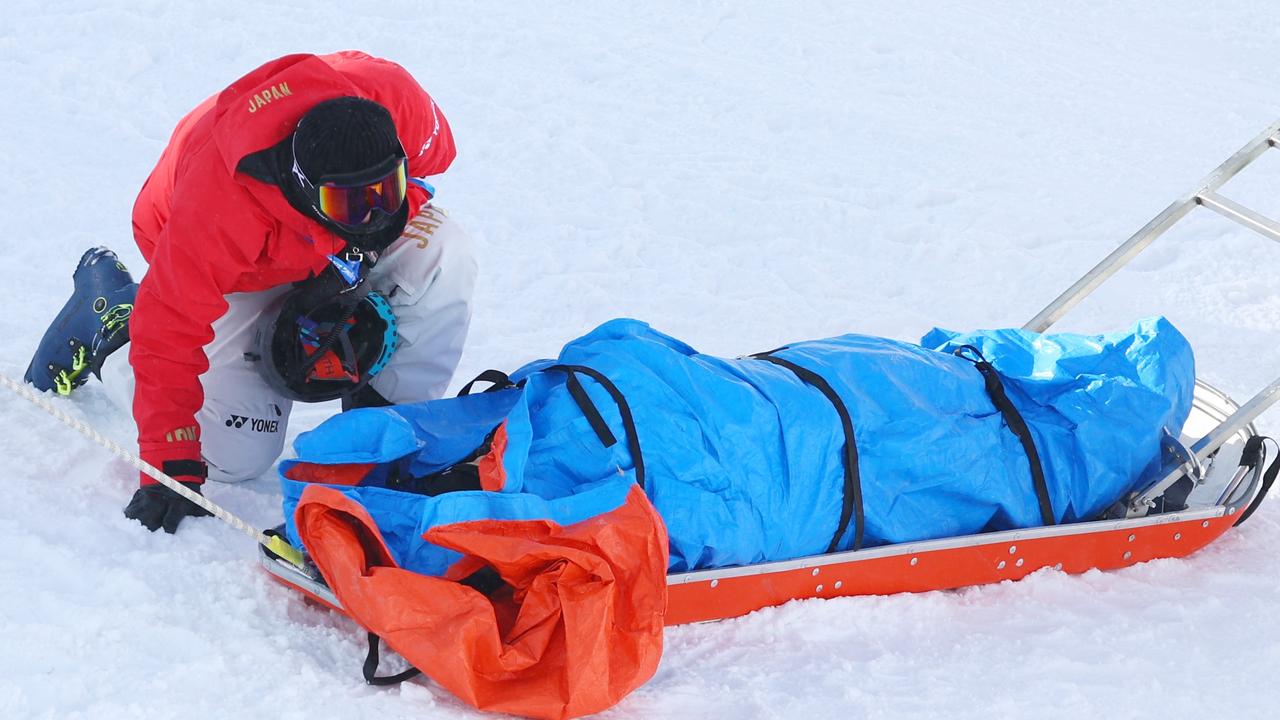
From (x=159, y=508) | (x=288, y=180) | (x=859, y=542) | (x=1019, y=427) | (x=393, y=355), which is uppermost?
(x=288, y=180)

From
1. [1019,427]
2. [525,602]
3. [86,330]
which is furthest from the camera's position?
[86,330]

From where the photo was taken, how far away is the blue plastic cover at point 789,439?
7.92 ft

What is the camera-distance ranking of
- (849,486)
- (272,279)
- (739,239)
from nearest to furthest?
(849,486) < (272,279) < (739,239)

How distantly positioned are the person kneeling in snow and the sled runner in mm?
451

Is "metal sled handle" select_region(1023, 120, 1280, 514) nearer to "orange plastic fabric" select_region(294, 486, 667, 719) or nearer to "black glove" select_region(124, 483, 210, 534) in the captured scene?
"orange plastic fabric" select_region(294, 486, 667, 719)

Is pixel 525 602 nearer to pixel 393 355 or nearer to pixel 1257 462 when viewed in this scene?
pixel 393 355

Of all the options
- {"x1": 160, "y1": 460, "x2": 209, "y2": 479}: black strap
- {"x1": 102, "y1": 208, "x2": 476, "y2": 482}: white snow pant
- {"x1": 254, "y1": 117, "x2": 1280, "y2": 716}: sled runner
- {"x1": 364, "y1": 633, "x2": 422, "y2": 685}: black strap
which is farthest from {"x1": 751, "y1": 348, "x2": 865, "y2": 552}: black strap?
{"x1": 160, "y1": 460, "x2": 209, "y2": 479}: black strap

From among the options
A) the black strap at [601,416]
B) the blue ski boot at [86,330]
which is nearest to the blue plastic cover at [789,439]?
the black strap at [601,416]

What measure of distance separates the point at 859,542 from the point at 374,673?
39.9 inches

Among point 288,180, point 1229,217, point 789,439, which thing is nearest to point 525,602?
point 789,439

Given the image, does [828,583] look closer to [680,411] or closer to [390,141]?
[680,411]

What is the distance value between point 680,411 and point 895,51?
15.5ft

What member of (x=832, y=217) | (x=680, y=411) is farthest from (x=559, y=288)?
(x=680, y=411)

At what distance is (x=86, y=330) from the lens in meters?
3.16
